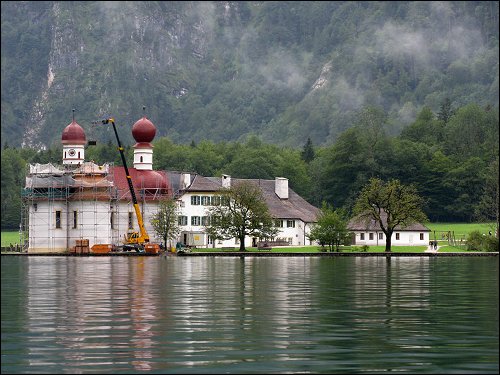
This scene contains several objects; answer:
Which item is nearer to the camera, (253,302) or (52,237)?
(253,302)

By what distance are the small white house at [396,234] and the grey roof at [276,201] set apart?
5.91 m

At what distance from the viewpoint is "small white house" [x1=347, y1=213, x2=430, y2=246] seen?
153750mm

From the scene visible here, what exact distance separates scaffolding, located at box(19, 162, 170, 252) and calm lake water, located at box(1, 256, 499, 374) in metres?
82.4

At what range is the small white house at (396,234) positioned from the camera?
153750 mm

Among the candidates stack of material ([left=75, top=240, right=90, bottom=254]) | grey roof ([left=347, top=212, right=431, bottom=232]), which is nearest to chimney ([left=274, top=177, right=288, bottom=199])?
grey roof ([left=347, top=212, right=431, bottom=232])

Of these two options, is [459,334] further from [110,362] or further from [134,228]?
[134,228]

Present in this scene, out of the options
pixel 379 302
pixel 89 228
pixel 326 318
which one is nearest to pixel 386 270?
pixel 379 302

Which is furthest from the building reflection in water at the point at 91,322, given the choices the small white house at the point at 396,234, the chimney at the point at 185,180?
the small white house at the point at 396,234

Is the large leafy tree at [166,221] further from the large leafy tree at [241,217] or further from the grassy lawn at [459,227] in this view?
the grassy lawn at [459,227]

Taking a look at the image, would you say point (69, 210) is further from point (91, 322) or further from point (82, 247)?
point (91, 322)

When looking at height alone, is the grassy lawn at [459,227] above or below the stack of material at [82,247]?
above

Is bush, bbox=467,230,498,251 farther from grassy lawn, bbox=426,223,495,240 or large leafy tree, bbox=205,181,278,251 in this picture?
grassy lawn, bbox=426,223,495,240

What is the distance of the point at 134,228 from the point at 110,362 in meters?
119

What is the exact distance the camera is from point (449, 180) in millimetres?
194375
